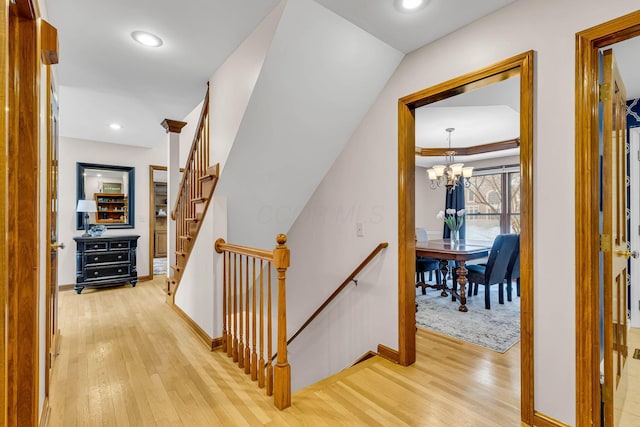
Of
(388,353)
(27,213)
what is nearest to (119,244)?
(27,213)

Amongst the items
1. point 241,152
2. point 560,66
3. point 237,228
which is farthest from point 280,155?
point 560,66

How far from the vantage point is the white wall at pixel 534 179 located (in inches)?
62.1

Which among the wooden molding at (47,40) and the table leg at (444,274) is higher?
the wooden molding at (47,40)

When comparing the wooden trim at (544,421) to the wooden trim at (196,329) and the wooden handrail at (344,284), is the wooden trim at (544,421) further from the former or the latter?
the wooden trim at (196,329)

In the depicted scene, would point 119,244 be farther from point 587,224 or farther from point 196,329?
point 587,224

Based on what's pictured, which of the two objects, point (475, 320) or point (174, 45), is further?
point (475, 320)

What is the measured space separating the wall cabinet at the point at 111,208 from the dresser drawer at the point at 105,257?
0.72 m

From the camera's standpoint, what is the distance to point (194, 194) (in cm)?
332

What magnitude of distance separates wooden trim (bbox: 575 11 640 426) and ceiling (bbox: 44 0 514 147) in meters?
0.59

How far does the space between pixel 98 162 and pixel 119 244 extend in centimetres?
144

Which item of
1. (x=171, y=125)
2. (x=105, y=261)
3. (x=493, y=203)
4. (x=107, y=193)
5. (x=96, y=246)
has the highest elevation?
(x=171, y=125)

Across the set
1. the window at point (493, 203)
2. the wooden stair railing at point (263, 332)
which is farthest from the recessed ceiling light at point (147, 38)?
the window at point (493, 203)

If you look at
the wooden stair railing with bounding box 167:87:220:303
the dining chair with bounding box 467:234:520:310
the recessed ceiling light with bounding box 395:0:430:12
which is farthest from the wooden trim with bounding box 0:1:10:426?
the dining chair with bounding box 467:234:520:310

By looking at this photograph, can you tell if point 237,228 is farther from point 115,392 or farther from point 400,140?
point 400,140
